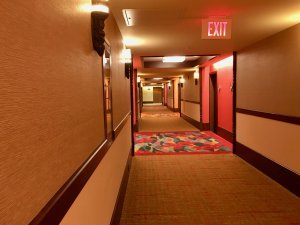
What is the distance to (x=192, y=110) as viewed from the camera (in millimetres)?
10711

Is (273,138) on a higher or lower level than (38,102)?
lower

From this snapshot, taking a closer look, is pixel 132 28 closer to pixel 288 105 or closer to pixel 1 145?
pixel 288 105

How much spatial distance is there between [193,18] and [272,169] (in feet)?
9.06

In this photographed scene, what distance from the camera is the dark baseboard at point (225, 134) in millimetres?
7032

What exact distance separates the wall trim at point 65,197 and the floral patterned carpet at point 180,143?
4.59 m

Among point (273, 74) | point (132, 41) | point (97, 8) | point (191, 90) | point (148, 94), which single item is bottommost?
point (148, 94)

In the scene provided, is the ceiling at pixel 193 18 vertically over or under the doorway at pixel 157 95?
over

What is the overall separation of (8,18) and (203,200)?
10.9 ft

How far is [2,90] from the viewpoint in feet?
2.24

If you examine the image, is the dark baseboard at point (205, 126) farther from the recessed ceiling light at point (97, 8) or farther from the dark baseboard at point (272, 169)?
the recessed ceiling light at point (97, 8)

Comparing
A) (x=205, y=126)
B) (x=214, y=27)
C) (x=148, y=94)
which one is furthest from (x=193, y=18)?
(x=148, y=94)

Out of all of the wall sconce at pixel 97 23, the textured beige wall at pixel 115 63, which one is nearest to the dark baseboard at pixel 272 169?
the textured beige wall at pixel 115 63

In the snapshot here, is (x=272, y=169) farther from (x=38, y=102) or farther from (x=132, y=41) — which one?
(x=38, y=102)

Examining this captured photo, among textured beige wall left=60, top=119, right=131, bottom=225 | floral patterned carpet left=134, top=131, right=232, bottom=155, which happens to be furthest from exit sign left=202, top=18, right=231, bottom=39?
floral patterned carpet left=134, top=131, right=232, bottom=155
